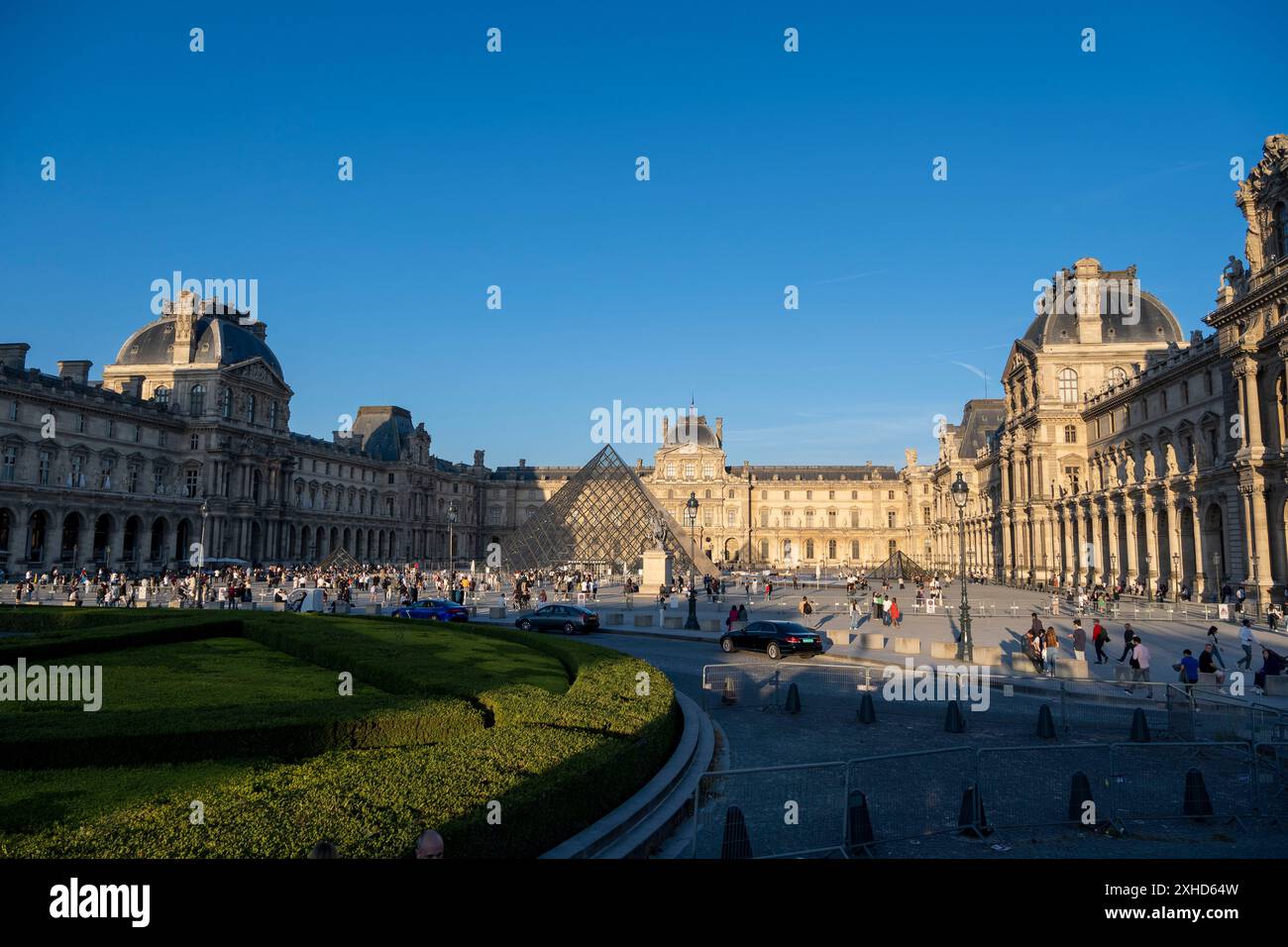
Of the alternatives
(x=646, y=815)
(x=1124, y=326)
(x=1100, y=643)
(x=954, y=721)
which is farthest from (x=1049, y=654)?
(x=1124, y=326)

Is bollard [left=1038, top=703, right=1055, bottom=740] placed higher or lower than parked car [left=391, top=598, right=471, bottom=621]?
lower

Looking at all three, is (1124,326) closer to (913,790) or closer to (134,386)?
(913,790)

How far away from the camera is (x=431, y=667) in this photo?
39.5ft

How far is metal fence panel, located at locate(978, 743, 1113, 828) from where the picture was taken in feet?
26.1

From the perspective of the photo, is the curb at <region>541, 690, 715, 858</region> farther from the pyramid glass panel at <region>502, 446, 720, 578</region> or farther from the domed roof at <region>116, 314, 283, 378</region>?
the domed roof at <region>116, 314, 283, 378</region>

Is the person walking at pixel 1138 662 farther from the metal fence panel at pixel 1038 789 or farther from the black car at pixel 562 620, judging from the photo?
the black car at pixel 562 620

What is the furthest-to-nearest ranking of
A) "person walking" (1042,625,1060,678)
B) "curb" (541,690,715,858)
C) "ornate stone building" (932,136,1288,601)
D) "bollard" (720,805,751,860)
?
"ornate stone building" (932,136,1288,601) → "person walking" (1042,625,1060,678) → "bollard" (720,805,751,860) → "curb" (541,690,715,858)

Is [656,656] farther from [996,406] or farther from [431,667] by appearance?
[996,406]

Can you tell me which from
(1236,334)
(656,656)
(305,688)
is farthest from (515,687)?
(1236,334)

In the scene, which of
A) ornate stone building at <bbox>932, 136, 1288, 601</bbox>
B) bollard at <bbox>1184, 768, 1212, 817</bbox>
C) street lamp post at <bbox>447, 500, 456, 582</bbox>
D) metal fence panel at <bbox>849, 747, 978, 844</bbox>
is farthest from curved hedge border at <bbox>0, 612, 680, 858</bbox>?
ornate stone building at <bbox>932, 136, 1288, 601</bbox>

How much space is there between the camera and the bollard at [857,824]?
6824 mm

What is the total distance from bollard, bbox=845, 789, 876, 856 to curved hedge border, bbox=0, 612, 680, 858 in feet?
6.43

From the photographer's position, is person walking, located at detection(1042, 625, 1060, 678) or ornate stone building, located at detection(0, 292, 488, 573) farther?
ornate stone building, located at detection(0, 292, 488, 573)
